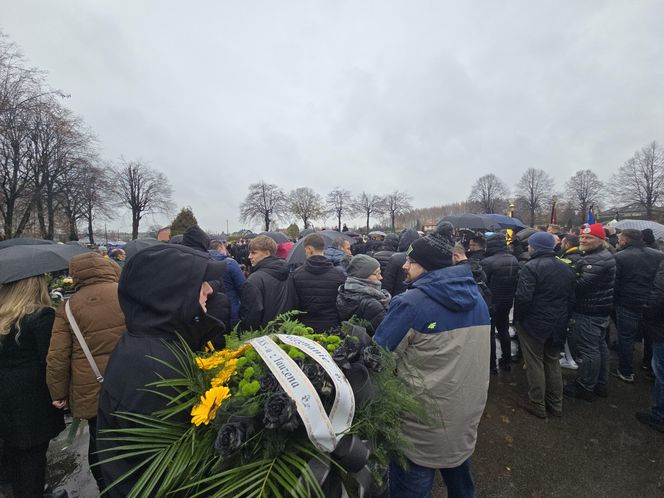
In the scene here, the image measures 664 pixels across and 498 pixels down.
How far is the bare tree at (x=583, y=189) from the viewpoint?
56944 millimetres

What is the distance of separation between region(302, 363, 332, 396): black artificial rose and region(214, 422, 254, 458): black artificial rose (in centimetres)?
27

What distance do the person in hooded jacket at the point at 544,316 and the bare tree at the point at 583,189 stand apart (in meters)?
65.9

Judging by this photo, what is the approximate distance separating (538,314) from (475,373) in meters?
2.51

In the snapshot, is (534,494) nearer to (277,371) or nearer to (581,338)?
(581,338)

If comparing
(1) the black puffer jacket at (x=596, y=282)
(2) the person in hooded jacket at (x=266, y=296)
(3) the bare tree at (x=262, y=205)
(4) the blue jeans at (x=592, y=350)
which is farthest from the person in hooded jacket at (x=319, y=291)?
(3) the bare tree at (x=262, y=205)

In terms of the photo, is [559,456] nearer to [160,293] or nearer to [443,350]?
[443,350]

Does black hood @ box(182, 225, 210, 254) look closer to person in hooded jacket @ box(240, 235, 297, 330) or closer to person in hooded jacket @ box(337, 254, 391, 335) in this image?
person in hooded jacket @ box(240, 235, 297, 330)

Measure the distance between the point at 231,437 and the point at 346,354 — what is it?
52 centimetres

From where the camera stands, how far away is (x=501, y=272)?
506 centimetres

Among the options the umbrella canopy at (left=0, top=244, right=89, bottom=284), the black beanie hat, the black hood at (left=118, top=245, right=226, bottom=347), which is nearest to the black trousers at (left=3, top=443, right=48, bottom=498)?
the umbrella canopy at (left=0, top=244, right=89, bottom=284)

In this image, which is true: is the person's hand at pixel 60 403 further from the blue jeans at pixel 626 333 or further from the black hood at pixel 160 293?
the blue jeans at pixel 626 333

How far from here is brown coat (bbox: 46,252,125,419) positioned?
2.45m

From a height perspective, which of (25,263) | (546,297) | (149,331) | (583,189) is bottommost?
(546,297)

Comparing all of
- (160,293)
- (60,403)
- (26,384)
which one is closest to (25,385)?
(26,384)
